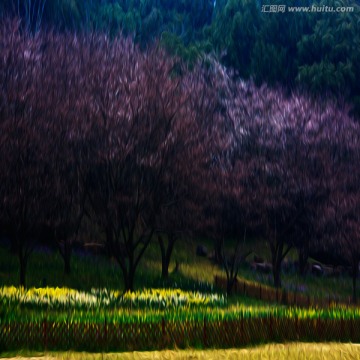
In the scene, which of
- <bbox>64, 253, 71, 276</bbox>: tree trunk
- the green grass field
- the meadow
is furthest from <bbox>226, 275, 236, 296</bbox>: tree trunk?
<bbox>64, 253, 71, 276</bbox>: tree trunk

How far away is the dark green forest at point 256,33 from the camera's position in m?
37.1

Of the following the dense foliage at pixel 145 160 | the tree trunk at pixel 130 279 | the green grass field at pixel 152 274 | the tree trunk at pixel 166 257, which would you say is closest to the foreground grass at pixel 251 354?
the green grass field at pixel 152 274

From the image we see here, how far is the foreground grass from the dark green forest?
20.0 metres

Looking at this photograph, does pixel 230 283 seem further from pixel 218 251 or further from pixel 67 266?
pixel 67 266

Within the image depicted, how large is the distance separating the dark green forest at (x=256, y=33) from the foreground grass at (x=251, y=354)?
65.6 feet

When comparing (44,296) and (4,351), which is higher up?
(4,351)

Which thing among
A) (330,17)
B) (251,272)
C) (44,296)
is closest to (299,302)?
(251,272)

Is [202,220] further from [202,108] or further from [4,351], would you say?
[4,351]

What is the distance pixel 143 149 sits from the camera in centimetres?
2720

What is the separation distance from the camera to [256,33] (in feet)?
136

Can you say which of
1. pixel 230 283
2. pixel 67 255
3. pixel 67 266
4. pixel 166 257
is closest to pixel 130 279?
pixel 67 266

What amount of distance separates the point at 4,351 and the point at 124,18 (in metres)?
23.8

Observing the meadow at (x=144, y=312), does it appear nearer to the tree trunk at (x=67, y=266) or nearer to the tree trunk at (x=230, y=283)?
the tree trunk at (x=67, y=266)

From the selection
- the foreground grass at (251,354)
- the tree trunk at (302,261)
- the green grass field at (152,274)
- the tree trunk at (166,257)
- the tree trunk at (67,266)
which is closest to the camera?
the foreground grass at (251,354)
